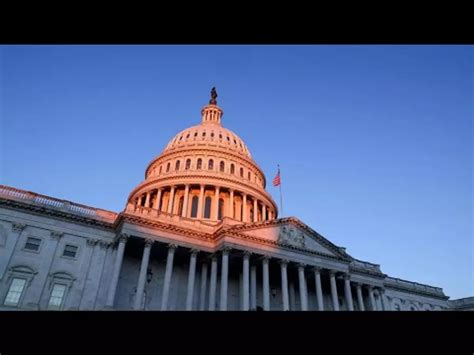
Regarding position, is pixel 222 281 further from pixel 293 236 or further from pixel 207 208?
pixel 207 208

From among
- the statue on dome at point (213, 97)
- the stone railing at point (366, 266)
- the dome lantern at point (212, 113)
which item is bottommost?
the stone railing at point (366, 266)

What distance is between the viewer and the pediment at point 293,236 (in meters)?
40.4

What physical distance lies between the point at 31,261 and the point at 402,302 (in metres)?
51.8

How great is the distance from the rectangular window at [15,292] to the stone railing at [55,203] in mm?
7674

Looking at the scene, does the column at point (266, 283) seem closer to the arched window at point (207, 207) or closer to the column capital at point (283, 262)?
the column capital at point (283, 262)

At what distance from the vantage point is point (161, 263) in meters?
39.5

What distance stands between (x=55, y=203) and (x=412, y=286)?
2125 inches

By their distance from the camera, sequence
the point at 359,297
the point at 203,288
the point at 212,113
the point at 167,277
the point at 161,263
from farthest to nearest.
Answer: the point at 212,113, the point at 359,297, the point at 161,263, the point at 203,288, the point at 167,277

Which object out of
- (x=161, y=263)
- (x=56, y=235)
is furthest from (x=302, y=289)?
(x=56, y=235)

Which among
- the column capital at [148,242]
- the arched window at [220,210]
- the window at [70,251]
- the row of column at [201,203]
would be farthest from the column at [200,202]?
the window at [70,251]

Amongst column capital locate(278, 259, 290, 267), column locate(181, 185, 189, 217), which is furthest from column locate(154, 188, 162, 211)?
column capital locate(278, 259, 290, 267)
